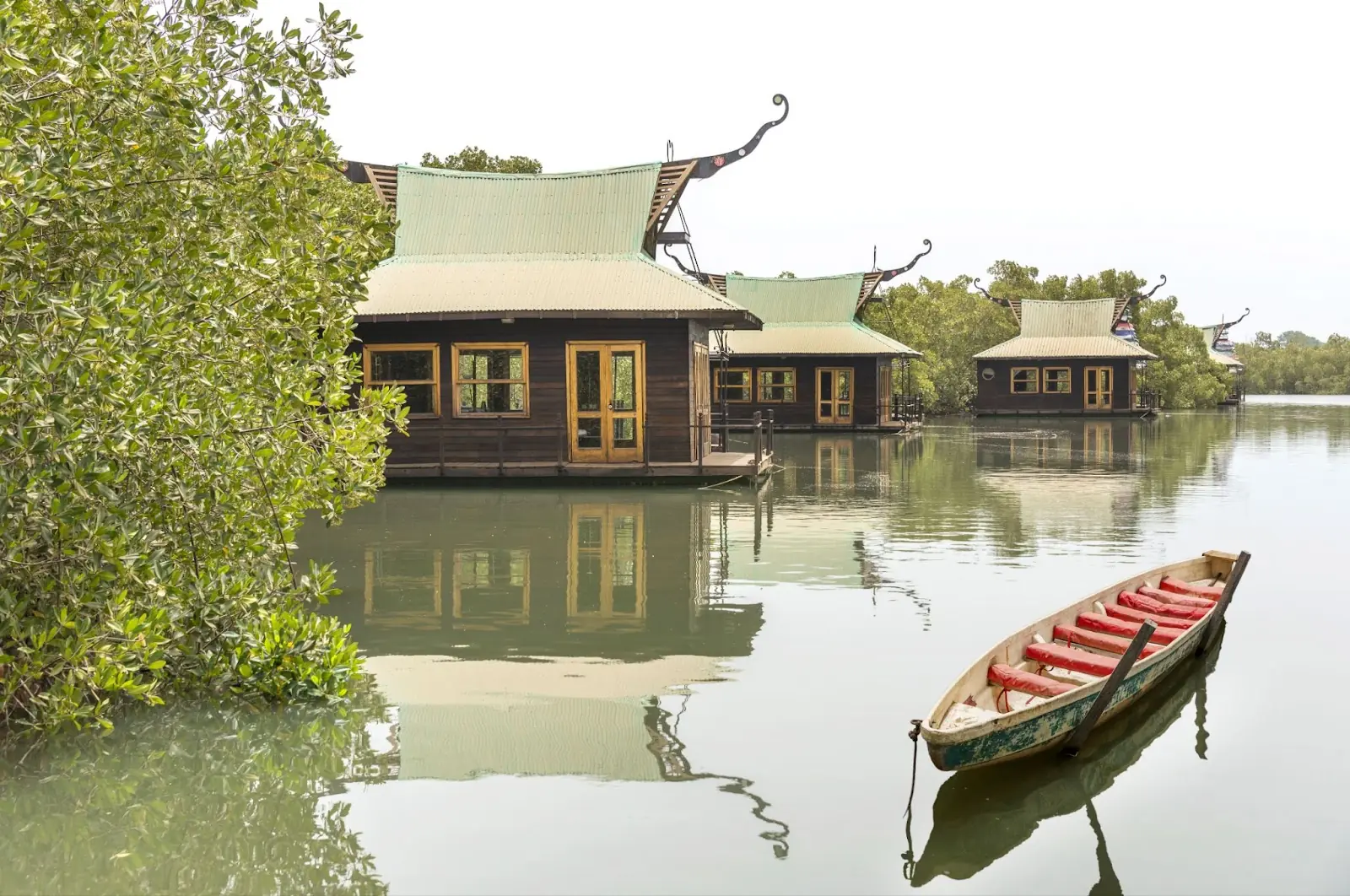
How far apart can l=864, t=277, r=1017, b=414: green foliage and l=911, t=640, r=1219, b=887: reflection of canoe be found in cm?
5294

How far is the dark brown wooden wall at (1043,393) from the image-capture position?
Result: 194 feet

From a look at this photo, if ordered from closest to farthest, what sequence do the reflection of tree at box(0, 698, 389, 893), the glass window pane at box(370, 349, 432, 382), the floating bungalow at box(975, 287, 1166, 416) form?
the reflection of tree at box(0, 698, 389, 893) < the glass window pane at box(370, 349, 432, 382) < the floating bungalow at box(975, 287, 1166, 416)

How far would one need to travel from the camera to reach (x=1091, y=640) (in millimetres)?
9484

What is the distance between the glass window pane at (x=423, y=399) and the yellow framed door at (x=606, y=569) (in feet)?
19.5

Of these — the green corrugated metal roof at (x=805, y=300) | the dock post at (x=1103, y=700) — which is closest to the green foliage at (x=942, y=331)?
the green corrugated metal roof at (x=805, y=300)

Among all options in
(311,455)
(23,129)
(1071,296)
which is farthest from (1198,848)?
(1071,296)

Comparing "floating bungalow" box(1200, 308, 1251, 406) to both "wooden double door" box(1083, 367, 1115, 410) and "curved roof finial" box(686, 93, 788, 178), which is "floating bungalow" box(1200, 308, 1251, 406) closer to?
"wooden double door" box(1083, 367, 1115, 410)

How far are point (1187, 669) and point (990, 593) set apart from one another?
298cm

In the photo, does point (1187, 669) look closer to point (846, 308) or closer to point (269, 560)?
point (269, 560)

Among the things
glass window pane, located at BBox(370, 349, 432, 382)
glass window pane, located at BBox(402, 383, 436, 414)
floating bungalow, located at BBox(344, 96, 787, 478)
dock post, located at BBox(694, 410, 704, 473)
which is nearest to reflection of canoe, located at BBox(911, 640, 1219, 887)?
dock post, located at BBox(694, 410, 704, 473)

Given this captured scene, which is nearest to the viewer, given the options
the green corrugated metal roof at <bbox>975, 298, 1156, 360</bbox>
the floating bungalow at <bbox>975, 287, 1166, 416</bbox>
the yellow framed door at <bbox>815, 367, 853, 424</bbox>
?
the yellow framed door at <bbox>815, 367, 853, 424</bbox>

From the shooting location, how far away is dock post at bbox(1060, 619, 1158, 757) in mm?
7715

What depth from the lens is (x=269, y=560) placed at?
932 centimetres

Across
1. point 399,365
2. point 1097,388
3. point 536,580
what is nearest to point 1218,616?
point 536,580
